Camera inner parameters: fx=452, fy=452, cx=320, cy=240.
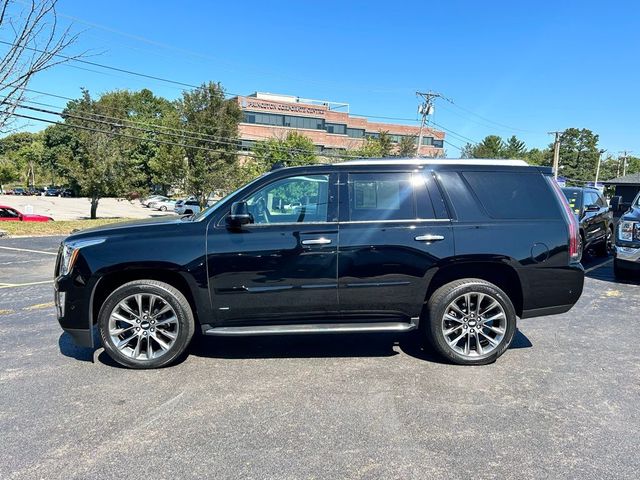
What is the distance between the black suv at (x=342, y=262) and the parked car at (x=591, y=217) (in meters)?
7.20

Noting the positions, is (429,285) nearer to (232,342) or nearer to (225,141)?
(232,342)

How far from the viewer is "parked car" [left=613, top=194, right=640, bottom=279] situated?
26.3ft

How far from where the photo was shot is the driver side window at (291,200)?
431cm

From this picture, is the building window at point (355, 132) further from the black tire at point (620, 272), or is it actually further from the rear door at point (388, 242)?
the rear door at point (388, 242)

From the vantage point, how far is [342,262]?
13.6 ft

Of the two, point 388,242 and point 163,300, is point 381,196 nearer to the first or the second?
point 388,242

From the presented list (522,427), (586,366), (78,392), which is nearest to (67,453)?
(78,392)

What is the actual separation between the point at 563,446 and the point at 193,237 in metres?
3.27

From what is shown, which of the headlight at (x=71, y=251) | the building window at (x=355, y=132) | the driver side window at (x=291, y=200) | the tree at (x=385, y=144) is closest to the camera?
the headlight at (x=71, y=251)

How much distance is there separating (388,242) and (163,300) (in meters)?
2.13

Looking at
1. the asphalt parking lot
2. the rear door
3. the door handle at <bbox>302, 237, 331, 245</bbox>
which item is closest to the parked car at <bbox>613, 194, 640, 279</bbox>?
the asphalt parking lot

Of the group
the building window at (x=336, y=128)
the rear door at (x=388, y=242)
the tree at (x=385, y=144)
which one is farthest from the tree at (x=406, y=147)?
the rear door at (x=388, y=242)

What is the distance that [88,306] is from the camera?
4.08m

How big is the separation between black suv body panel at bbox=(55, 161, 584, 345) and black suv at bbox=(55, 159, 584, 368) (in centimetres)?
1
